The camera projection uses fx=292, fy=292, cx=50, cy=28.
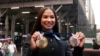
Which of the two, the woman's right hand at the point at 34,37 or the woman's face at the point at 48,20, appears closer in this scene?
the woman's right hand at the point at 34,37

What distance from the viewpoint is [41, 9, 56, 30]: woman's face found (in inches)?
92.7

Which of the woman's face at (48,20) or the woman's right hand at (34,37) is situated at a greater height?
the woman's face at (48,20)

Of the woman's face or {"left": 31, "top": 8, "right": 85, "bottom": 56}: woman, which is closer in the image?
{"left": 31, "top": 8, "right": 85, "bottom": 56}: woman

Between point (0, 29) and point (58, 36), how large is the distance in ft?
114

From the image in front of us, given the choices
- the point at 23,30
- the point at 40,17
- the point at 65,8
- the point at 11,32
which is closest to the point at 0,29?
the point at 11,32

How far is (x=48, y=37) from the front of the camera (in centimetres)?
232

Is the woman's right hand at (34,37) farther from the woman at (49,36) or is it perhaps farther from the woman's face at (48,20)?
the woman's face at (48,20)

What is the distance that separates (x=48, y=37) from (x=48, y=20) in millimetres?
141

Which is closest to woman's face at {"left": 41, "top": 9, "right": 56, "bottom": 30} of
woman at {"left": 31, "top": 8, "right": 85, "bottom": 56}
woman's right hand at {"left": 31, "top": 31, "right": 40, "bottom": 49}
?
woman at {"left": 31, "top": 8, "right": 85, "bottom": 56}

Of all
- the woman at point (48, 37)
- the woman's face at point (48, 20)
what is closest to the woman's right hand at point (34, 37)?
the woman at point (48, 37)

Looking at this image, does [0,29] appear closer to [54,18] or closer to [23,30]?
[23,30]

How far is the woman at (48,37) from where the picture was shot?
2250 mm

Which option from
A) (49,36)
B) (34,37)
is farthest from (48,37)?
(34,37)

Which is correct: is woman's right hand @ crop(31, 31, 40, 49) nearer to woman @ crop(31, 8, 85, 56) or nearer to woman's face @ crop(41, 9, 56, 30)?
woman @ crop(31, 8, 85, 56)
